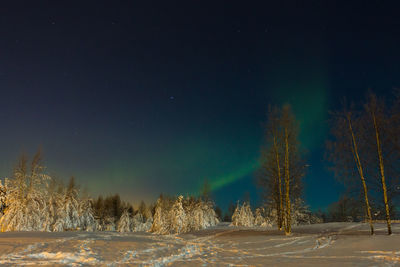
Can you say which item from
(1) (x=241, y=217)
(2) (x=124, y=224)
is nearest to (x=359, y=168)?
(1) (x=241, y=217)

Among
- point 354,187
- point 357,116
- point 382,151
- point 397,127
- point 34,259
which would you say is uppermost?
point 357,116

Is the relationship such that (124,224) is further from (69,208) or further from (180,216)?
(180,216)

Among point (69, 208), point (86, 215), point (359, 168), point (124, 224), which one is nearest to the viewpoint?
point (359, 168)

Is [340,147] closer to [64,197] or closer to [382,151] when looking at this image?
[382,151]

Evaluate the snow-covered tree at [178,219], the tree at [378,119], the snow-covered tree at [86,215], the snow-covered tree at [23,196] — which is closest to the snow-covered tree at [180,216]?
the snow-covered tree at [178,219]

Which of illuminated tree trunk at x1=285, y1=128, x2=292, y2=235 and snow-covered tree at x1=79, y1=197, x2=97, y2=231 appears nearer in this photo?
illuminated tree trunk at x1=285, y1=128, x2=292, y2=235

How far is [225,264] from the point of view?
24.2ft

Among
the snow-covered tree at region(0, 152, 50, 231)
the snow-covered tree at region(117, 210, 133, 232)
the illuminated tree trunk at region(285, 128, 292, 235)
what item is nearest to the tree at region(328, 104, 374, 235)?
the illuminated tree trunk at region(285, 128, 292, 235)

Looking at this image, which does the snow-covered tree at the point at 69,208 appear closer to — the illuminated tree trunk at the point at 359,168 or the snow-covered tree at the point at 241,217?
the snow-covered tree at the point at 241,217

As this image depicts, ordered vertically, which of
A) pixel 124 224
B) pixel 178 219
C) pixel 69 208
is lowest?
pixel 124 224

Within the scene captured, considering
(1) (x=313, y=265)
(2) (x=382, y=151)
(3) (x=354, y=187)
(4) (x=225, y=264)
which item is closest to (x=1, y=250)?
(4) (x=225, y=264)

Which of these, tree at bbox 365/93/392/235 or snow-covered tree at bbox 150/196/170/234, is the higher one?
tree at bbox 365/93/392/235

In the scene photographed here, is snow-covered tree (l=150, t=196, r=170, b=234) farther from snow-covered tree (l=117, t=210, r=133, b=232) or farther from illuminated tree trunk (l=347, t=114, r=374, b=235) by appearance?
illuminated tree trunk (l=347, t=114, r=374, b=235)

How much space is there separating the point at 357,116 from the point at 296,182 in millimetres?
6607
